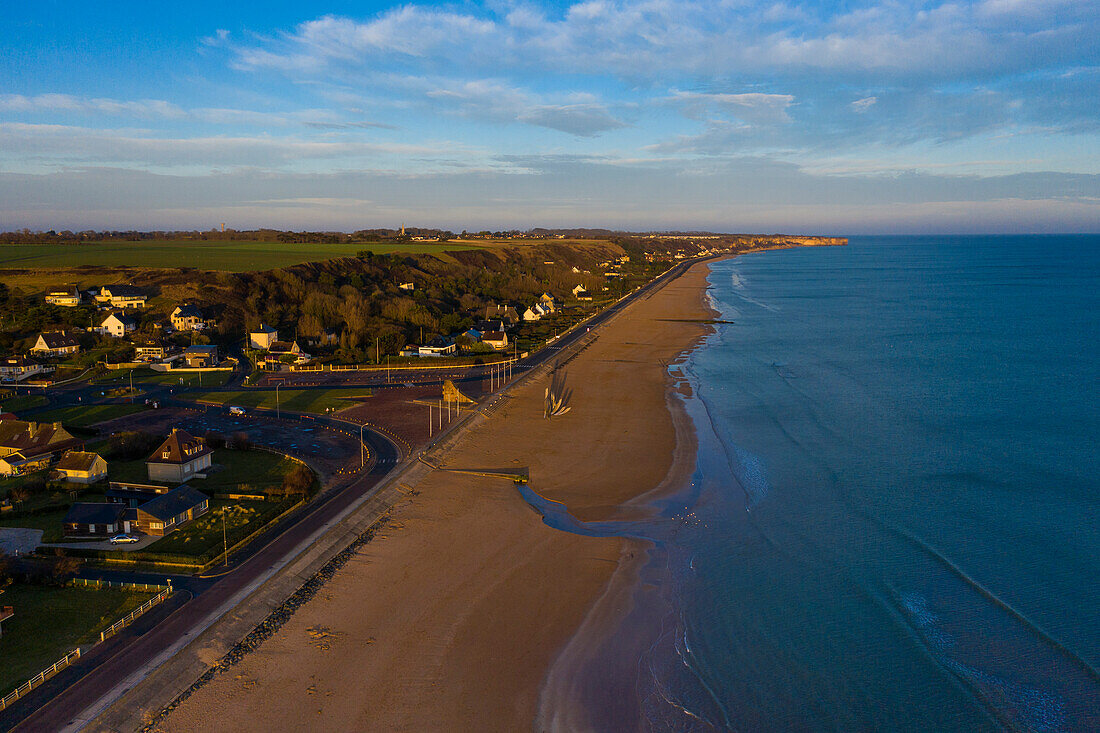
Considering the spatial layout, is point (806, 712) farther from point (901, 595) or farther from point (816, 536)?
point (816, 536)

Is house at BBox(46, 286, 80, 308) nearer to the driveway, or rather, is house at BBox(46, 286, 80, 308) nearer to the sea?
the driveway

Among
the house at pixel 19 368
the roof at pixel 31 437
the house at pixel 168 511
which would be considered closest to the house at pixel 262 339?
the house at pixel 19 368

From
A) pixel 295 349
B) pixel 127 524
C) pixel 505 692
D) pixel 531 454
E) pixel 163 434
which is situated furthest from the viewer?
pixel 295 349

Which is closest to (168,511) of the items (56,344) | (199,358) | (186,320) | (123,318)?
(199,358)

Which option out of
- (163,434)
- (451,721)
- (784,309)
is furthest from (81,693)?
(784,309)

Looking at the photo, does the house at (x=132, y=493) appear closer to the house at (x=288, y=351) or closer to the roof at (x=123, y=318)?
the house at (x=288, y=351)

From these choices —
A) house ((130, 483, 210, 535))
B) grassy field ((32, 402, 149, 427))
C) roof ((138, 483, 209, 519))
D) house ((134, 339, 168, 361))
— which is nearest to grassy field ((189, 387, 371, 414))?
grassy field ((32, 402, 149, 427))
